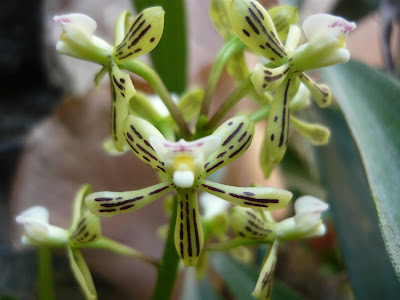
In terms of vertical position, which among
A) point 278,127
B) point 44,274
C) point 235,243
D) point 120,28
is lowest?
point 44,274

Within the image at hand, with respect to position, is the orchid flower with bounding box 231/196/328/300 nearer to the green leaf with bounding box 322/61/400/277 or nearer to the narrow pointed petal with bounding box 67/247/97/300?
the green leaf with bounding box 322/61/400/277

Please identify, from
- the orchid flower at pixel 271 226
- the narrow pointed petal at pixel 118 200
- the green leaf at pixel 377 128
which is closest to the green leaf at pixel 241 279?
the orchid flower at pixel 271 226

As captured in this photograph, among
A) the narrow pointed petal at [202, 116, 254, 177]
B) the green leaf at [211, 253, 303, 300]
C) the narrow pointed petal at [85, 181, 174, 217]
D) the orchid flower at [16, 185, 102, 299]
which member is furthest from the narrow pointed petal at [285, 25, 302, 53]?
the green leaf at [211, 253, 303, 300]

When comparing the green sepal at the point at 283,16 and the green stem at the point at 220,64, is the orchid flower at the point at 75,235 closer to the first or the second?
the green stem at the point at 220,64

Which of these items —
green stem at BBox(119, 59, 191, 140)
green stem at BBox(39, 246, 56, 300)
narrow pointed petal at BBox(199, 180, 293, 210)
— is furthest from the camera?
green stem at BBox(39, 246, 56, 300)

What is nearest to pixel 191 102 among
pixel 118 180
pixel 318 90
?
pixel 318 90

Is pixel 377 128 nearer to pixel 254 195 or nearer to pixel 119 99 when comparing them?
pixel 254 195
